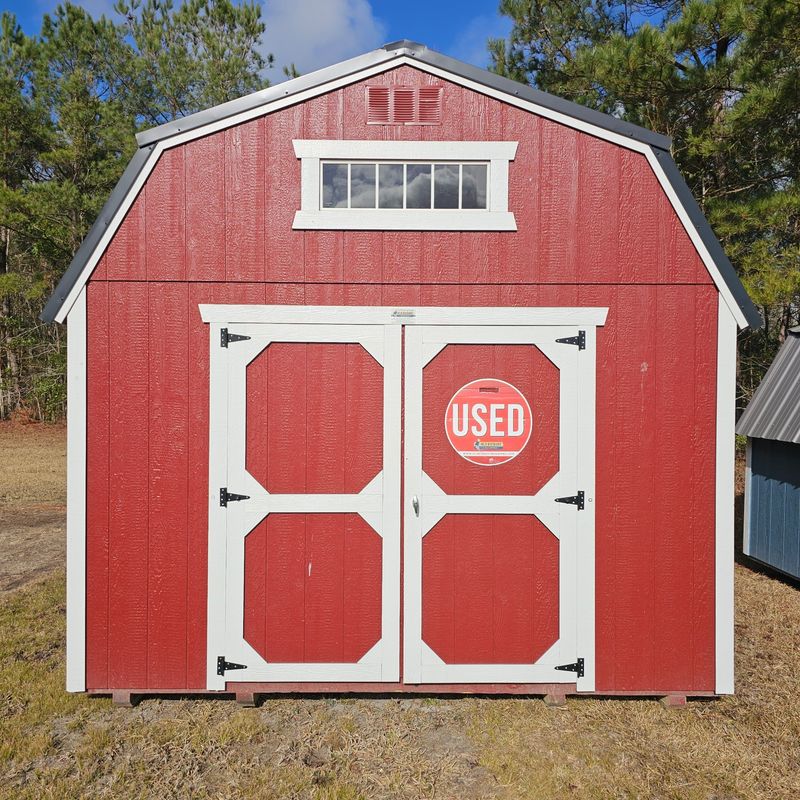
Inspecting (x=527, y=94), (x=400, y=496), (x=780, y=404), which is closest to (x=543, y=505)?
(x=400, y=496)

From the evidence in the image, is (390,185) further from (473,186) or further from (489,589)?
(489,589)

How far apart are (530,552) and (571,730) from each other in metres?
1.13

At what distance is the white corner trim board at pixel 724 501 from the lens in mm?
4031

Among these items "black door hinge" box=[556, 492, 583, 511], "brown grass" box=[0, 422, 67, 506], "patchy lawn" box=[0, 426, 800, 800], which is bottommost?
"patchy lawn" box=[0, 426, 800, 800]

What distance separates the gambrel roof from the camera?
3.98 metres

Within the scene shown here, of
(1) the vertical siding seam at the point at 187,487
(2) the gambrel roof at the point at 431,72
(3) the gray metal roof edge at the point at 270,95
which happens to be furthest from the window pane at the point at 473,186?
(1) the vertical siding seam at the point at 187,487

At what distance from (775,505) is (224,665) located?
6075mm

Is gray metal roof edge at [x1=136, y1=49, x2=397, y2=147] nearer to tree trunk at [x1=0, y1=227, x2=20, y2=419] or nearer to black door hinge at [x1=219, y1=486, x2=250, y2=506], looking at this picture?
black door hinge at [x1=219, y1=486, x2=250, y2=506]

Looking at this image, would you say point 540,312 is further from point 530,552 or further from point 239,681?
point 239,681

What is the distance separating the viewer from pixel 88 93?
17.5 m

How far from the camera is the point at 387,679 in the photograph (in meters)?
4.05

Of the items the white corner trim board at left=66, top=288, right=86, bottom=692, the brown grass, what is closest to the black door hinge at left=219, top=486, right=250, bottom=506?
the white corner trim board at left=66, top=288, right=86, bottom=692

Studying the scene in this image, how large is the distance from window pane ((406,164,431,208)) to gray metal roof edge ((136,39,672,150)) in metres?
0.68

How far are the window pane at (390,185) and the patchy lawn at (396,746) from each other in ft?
11.5
